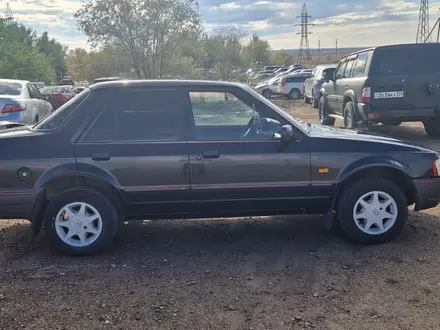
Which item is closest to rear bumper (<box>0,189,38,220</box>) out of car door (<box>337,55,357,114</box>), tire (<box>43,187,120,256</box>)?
tire (<box>43,187,120,256</box>)

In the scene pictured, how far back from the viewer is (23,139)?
4.25 metres

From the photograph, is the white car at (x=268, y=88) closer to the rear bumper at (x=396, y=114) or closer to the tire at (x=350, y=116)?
the tire at (x=350, y=116)

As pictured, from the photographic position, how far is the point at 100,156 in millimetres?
4219

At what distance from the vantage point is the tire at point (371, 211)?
14.7 ft

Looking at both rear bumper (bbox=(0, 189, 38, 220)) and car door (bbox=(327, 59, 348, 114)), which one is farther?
car door (bbox=(327, 59, 348, 114))

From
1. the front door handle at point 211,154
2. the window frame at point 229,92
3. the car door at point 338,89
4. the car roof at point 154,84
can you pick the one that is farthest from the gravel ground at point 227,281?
the car door at point 338,89

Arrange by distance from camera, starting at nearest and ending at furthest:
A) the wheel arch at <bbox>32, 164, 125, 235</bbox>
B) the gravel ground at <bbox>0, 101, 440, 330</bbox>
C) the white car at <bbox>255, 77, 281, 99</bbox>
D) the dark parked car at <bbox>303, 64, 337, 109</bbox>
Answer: the gravel ground at <bbox>0, 101, 440, 330</bbox> < the wheel arch at <bbox>32, 164, 125, 235</bbox> < the dark parked car at <bbox>303, 64, 337, 109</bbox> < the white car at <bbox>255, 77, 281, 99</bbox>

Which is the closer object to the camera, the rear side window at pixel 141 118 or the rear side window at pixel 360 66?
the rear side window at pixel 141 118

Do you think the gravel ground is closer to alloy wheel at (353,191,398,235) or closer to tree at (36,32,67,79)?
alloy wheel at (353,191,398,235)

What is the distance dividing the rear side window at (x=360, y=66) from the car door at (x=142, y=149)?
668 cm

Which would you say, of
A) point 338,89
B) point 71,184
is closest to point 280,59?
point 338,89

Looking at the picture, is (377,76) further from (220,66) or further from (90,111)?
(220,66)

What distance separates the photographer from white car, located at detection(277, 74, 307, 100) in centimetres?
2795

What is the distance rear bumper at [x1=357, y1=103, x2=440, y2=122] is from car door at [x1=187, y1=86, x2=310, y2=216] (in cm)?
568
